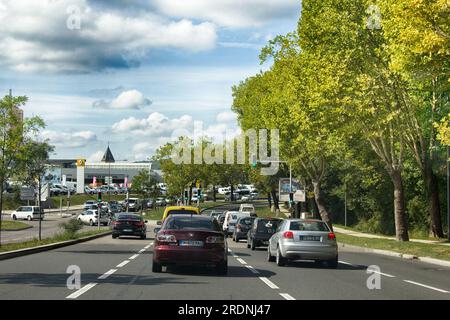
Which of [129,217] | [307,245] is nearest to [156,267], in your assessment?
[307,245]

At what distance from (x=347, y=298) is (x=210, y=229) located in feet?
17.4

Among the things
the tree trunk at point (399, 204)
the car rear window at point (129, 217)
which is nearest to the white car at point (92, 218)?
the car rear window at point (129, 217)

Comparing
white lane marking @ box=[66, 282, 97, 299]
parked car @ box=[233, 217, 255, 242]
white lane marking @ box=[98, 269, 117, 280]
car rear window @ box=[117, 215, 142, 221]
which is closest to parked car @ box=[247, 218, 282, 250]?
parked car @ box=[233, 217, 255, 242]

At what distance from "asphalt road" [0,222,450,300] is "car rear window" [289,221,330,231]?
1.13 meters

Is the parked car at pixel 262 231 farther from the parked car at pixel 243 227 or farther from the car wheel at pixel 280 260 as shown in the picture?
the car wheel at pixel 280 260

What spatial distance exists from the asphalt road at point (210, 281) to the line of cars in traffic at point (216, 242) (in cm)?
35

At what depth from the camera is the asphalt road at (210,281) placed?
39.8 ft

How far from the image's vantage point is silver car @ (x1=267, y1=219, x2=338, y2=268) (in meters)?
19.5

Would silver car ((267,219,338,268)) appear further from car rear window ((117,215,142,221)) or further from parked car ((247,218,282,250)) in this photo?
car rear window ((117,215,142,221))

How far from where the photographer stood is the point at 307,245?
19.6 m

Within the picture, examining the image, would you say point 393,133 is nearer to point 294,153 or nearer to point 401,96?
point 401,96

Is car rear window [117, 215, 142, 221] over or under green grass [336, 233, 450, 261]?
over

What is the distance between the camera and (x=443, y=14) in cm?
1917

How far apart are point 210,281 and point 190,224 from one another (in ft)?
7.99
